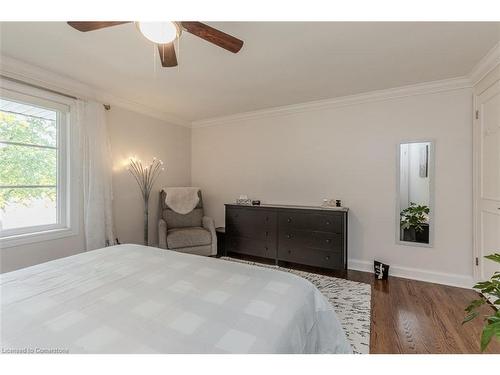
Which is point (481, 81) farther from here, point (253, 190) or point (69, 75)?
point (69, 75)

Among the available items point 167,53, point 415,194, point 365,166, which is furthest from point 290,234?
point 167,53

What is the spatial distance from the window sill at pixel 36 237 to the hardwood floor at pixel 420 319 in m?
3.25

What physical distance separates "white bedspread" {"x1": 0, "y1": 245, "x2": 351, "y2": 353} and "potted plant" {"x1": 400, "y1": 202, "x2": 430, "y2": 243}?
2.24 m

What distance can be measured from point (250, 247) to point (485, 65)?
3306 mm

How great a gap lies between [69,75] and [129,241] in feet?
7.29

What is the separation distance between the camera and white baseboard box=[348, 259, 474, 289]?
268cm

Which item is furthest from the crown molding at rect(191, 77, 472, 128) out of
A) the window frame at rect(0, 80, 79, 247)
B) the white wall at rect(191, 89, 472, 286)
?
the window frame at rect(0, 80, 79, 247)

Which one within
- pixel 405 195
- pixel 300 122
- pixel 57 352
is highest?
pixel 300 122

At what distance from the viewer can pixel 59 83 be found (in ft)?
8.69

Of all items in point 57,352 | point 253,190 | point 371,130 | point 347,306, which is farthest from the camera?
point 253,190

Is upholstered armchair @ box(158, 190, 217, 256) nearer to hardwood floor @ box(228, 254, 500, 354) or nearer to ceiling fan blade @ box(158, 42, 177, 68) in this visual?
hardwood floor @ box(228, 254, 500, 354)

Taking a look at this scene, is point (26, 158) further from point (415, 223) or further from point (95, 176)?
point (415, 223)
